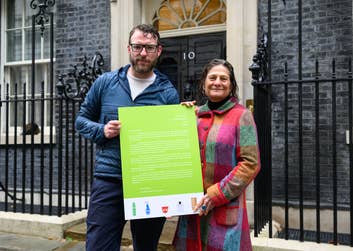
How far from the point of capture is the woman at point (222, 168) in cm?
225

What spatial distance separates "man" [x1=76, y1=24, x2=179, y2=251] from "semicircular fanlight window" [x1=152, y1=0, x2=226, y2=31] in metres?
4.08

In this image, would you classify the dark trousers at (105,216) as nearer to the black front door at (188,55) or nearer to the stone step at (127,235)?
the stone step at (127,235)

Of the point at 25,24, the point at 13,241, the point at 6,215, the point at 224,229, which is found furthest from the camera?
the point at 25,24

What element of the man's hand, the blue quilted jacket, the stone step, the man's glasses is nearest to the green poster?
the man's hand

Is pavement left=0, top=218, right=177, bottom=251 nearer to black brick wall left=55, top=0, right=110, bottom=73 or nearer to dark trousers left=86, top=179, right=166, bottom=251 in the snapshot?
dark trousers left=86, top=179, right=166, bottom=251

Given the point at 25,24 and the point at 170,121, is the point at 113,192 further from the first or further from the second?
the point at 25,24

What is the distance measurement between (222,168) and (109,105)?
767mm

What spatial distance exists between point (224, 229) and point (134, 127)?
2.45 ft

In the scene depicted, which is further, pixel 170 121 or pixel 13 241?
pixel 13 241

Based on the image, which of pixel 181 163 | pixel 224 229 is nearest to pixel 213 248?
pixel 224 229

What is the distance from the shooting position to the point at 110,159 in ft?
8.23

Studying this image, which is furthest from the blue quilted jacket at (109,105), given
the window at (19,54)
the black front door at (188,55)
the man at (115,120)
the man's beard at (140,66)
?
the window at (19,54)

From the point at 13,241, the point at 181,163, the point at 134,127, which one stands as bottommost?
the point at 13,241

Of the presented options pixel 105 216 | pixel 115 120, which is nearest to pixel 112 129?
pixel 115 120
